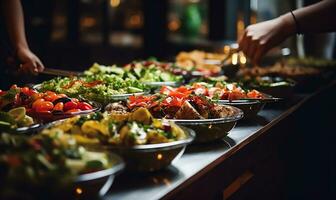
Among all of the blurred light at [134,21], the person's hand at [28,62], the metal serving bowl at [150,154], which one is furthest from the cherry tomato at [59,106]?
the blurred light at [134,21]

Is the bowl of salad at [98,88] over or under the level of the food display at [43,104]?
under

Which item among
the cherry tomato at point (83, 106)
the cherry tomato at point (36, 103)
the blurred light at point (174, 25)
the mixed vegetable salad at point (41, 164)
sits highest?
the mixed vegetable salad at point (41, 164)

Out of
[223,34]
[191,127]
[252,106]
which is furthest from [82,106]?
[223,34]

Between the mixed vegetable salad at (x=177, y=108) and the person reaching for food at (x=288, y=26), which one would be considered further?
the person reaching for food at (x=288, y=26)

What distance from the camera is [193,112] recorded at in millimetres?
2373

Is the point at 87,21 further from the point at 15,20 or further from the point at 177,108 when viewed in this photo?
the point at 177,108

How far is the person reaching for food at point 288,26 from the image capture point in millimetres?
3680

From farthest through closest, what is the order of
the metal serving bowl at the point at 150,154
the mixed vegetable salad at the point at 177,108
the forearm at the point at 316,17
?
the forearm at the point at 316,17, the mixed vegetable salad at the point at 177,108, the metal serving bowl at the point at 150,154

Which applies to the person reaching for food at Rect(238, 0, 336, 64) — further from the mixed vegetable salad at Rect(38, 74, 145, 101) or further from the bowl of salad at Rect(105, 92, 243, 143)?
the bowl of salad at Rect(105, 92, 243, 143)

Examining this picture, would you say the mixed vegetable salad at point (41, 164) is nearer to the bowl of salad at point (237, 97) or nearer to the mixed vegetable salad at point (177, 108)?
the mixed vegetable salad at point (177, 108)

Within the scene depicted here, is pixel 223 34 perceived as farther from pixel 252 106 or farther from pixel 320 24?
pixel 252 106

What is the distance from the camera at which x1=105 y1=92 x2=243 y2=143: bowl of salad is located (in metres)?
2.32

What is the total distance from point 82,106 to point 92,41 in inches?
352

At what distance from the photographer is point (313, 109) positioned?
4746 mm
